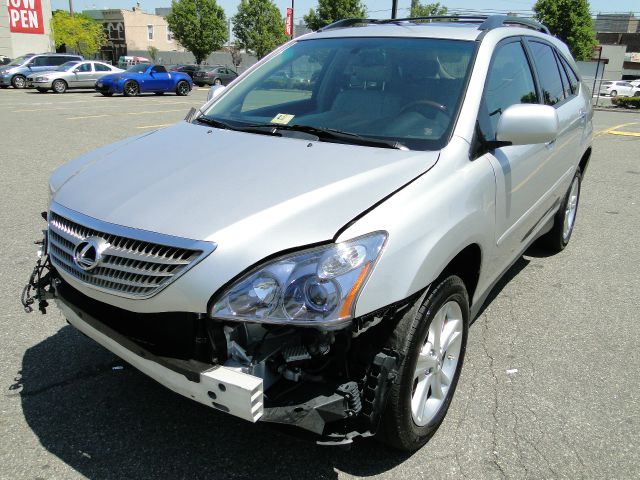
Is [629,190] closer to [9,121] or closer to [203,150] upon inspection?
[203,150]

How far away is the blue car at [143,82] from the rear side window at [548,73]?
23.3m

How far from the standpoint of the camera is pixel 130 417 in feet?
9.26

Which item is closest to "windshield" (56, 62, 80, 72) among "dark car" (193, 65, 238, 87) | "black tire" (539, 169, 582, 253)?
"dark car" (193, 65, 238, 87)

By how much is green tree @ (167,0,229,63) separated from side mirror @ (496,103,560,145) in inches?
2254

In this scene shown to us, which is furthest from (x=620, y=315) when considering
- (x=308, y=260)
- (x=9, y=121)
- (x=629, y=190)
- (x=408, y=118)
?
(x=9, y=121)

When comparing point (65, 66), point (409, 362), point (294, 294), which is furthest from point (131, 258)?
point (65, 66)

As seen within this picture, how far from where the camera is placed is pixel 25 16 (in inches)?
1522

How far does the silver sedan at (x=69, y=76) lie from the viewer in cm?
2531

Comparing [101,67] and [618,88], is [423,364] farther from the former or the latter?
[618,88]

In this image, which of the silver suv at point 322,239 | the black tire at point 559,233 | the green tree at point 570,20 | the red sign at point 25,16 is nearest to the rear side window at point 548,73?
the silver suv at point 322,239

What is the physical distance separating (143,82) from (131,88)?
0.71 metres

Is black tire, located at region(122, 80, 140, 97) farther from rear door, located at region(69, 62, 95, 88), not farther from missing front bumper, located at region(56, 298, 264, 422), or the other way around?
missing front bumper, located at region(56, 298, 264, 422)

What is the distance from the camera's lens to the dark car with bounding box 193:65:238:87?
36.0 meters

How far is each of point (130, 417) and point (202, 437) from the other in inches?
16.2
